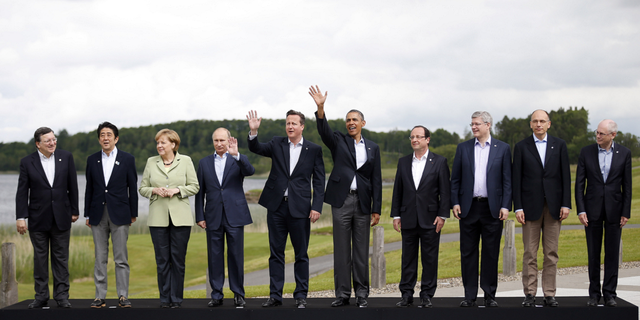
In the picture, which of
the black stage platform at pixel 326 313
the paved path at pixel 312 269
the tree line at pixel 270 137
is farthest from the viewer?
the tree line at pixel 270 137

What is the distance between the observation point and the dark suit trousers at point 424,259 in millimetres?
5730

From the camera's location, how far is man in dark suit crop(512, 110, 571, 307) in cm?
567

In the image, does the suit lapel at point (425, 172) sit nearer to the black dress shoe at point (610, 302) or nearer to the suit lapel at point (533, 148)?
the suit lapel at point (533, 148)

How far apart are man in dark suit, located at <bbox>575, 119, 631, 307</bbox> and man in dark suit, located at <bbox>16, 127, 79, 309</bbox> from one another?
18.7ft

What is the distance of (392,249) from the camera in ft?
63.3

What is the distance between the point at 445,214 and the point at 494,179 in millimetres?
643

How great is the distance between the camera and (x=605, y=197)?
18.9 feet

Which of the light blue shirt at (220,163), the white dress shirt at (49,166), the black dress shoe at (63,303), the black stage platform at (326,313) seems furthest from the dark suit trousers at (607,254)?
the white dress shirt at (49,166)

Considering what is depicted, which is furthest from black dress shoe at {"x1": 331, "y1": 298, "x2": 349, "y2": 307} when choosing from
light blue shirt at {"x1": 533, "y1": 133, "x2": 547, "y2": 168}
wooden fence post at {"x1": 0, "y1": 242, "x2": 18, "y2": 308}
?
wooden fence post at {"x1": 0, "y1": 242, "x2": 18, "y2": 308}

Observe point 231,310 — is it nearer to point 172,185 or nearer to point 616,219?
point 172,185

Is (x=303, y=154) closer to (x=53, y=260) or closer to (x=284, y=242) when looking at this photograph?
(x=284, y=242)

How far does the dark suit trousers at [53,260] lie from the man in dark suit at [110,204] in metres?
0.40

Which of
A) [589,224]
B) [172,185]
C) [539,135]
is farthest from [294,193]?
[589,224]

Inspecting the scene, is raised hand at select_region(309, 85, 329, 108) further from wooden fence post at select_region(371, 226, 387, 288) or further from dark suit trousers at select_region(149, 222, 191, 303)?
wooden fence post at select_region(371, 226, 387, 288)
